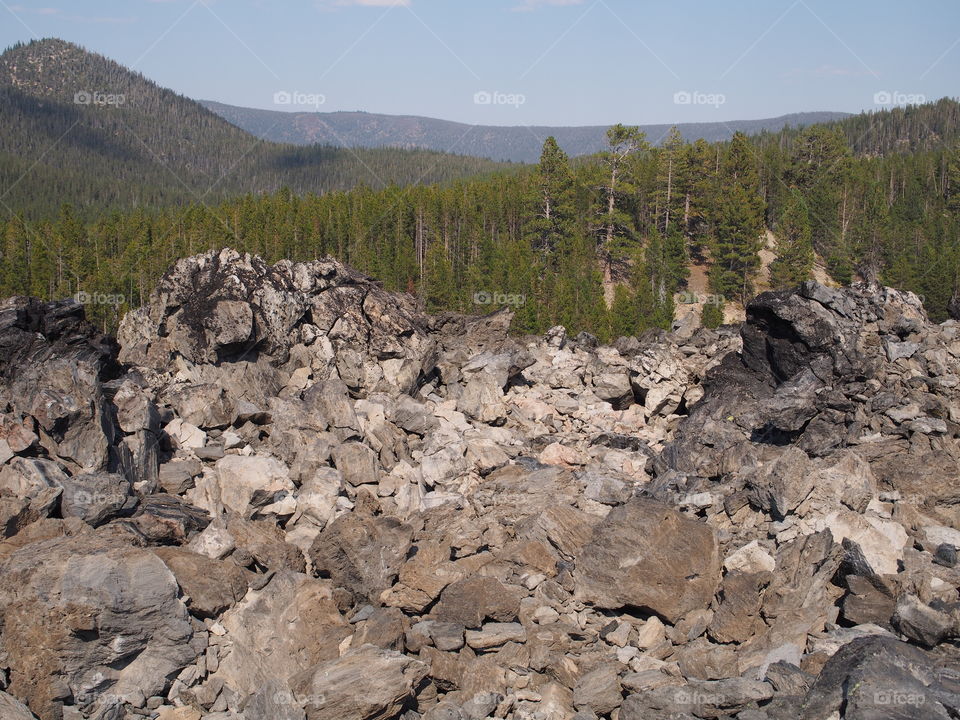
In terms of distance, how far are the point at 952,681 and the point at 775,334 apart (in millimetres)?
15220

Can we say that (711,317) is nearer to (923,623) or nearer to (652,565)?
(652,565)

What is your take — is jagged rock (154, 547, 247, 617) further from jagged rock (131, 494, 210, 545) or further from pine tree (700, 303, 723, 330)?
pine tree (700, 303, 723, 330)

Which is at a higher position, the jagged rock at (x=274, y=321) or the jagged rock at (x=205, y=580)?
the jagged rock at (x=274, y=321)

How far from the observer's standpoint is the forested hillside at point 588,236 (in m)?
61.2

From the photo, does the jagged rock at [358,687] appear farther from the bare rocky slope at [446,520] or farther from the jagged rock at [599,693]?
the jagged rock at [599,693]

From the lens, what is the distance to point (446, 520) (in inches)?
656

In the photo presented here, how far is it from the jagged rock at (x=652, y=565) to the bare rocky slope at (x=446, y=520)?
0.05m

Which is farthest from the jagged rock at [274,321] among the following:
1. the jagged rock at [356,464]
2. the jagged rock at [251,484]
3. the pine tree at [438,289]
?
the pine tree at [438,289]

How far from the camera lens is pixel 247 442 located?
19.2 meters

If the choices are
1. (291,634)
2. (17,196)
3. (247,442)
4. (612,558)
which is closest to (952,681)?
(612,558)

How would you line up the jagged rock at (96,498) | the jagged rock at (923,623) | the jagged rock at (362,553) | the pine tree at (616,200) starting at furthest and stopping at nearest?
the pine tree at (616,200) → the jagged rock at (96,498) → the jagged rock at (362,553) → the jagged rock at (923,623)

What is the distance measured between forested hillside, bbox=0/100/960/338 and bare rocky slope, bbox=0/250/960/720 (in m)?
28.7

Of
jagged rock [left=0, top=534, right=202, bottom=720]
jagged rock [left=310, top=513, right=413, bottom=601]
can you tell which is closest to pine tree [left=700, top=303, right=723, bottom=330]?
jagged rock [left=310, top=513, right=413, bottom=601]

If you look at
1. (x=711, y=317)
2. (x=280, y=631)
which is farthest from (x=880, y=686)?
(x=711, y=317)
